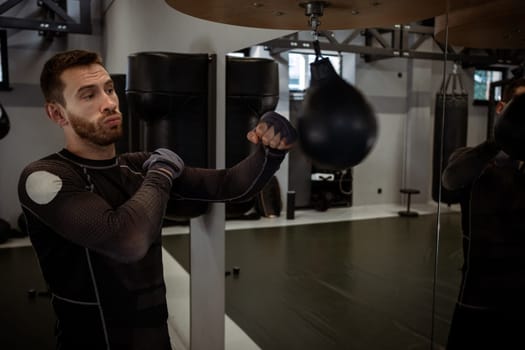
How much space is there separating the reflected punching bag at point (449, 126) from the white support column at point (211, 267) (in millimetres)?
1054

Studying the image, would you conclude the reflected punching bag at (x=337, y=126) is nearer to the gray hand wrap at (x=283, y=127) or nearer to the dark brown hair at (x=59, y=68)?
the gray hand wrap at (x=283, y=127)

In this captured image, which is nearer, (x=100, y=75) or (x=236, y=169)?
(x=100, y=75)

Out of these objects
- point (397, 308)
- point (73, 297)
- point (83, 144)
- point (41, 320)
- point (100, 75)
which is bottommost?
point (41, 320)

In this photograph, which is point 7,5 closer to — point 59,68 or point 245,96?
point 245,96

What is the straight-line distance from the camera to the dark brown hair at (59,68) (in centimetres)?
134

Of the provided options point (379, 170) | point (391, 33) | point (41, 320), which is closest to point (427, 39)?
point (391, 33)

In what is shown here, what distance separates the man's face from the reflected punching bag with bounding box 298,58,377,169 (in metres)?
0.76

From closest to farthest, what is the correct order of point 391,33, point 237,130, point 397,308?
point 237,130
point 391,33
point 397,308

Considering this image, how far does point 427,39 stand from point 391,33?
73 cm

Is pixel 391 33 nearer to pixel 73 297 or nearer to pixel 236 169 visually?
pixel 236 169

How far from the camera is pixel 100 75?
1350mm

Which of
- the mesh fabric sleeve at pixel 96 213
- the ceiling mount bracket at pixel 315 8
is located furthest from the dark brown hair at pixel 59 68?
the ceiling mount bracket at pixel 315 8

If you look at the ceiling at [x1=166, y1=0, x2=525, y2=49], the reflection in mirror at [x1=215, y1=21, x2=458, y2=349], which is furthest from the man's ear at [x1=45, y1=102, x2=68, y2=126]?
the reflection in mirror at [x1=215, y1=21, x2=458, y2=349]

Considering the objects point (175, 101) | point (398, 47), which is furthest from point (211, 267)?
point (398, 47)
